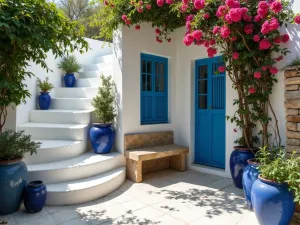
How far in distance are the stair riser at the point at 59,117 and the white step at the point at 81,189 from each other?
54.4 inches

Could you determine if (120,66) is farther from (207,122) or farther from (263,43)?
(263,43)

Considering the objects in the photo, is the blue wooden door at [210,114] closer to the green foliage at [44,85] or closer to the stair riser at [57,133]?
the stair riser at [57,133]

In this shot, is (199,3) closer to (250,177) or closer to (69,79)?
(250,177)

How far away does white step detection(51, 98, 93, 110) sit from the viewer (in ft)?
17.4

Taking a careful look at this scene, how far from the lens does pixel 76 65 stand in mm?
6461

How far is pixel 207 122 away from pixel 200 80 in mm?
951

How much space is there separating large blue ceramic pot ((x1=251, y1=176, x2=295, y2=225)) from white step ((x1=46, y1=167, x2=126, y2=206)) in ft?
7.39

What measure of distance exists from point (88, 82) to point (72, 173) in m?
3.10

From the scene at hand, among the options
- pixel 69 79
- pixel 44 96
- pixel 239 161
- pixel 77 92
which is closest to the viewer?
pixel 239 161

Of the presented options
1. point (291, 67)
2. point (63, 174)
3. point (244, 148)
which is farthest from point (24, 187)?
point (291, 67)

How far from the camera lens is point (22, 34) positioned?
2.66 metres

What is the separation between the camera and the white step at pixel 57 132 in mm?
4496

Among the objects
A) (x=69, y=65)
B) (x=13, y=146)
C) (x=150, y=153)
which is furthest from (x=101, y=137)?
(x=69, y=65)

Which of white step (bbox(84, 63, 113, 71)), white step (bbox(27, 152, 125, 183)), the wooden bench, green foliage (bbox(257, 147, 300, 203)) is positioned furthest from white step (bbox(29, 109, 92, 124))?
green foliage (bbox(257, 147, 300, 203))
